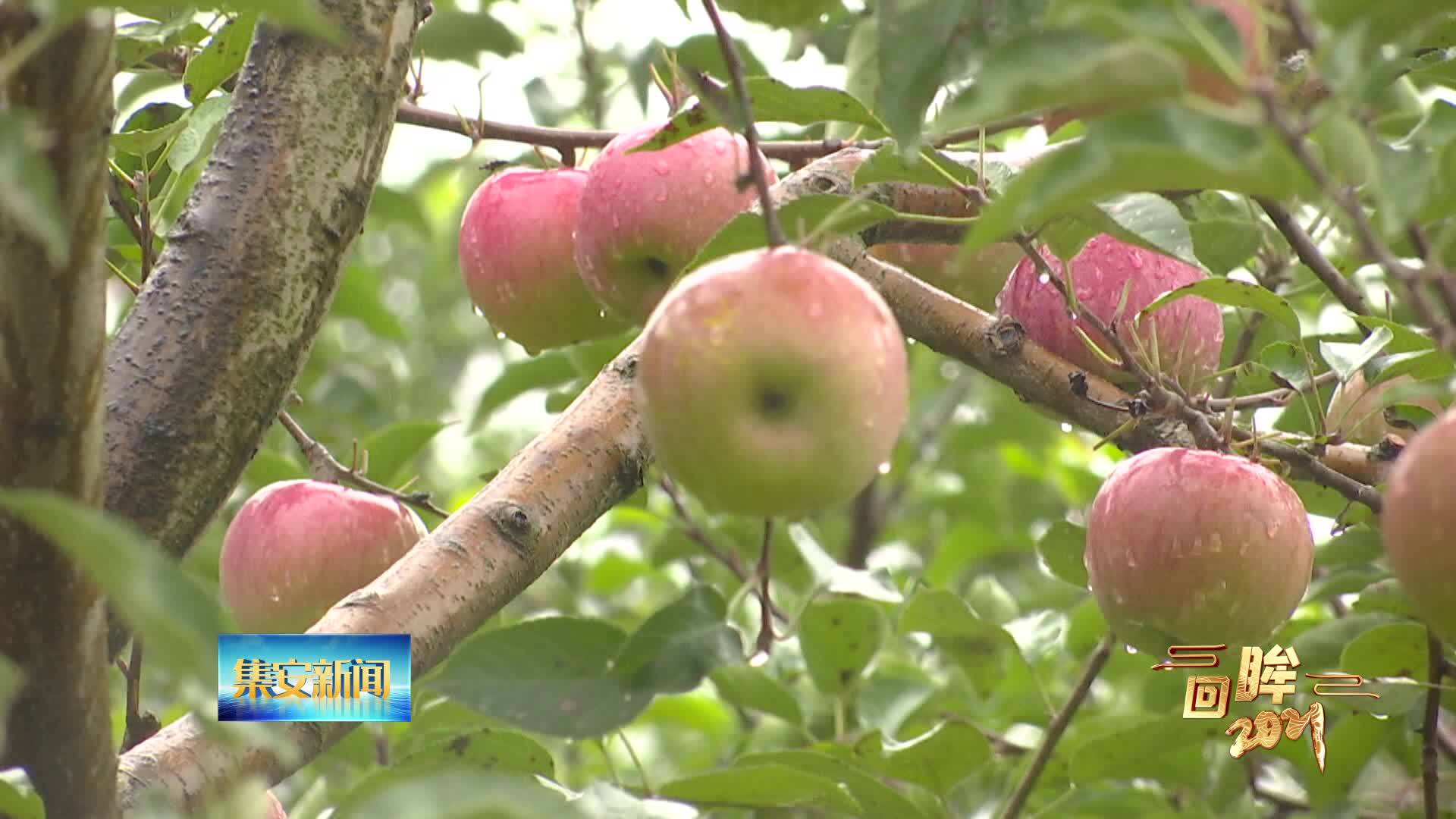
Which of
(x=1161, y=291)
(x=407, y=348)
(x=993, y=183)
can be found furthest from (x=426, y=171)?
Result: (x=993, y=183)

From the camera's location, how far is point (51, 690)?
2.49 feet

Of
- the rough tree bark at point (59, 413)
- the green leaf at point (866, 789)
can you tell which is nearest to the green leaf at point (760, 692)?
the green leaf at point (866, 789)

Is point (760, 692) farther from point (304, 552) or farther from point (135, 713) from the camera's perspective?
point (135, 713)

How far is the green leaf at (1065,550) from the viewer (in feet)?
4.96

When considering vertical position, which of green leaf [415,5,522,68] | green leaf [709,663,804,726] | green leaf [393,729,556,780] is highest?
green leaf [415,5,522,68]

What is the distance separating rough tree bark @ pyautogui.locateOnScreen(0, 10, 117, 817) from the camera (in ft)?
2.07

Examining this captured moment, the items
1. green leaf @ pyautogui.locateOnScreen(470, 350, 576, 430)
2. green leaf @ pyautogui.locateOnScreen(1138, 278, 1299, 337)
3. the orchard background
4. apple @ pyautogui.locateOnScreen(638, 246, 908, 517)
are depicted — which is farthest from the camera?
green leaf @ pyautogui.locateOnScreen(470, 350, 576, 430)

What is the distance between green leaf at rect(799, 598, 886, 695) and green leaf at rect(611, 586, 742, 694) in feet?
1.98

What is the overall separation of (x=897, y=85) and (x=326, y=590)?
34.7 inches

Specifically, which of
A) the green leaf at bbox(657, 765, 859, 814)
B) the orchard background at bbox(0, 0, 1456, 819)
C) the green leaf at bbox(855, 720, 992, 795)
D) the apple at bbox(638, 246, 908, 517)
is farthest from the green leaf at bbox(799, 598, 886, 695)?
the apple at bbox(638, 246, 908, 517)

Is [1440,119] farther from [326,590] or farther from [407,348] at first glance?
[407,348]

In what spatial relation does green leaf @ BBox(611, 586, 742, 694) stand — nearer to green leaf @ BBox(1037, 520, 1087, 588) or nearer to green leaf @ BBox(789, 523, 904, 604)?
green leaf @ BBox(789, 523, 904, 604)

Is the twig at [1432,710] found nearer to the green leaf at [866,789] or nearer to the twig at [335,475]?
the green leaf at [866,789]

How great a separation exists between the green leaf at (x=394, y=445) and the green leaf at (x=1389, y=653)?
38.6 inches
